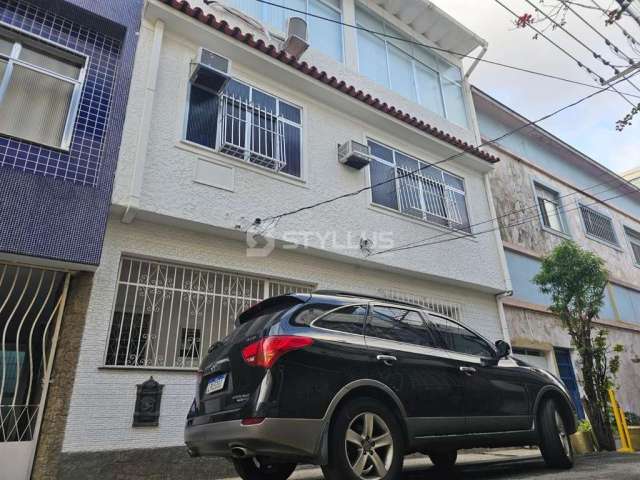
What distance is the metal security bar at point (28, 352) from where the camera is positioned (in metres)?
4.94

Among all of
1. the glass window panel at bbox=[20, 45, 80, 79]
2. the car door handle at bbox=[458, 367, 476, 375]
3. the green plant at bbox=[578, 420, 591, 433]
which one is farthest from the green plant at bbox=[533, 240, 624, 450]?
the glass window panel at bbox=[20, 45, 80, 79]

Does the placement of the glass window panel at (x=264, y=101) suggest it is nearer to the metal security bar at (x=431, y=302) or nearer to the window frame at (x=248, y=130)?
the window frame at (x=248, y=130)

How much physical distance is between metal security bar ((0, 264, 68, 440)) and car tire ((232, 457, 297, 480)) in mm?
2556

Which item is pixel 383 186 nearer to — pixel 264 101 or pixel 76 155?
pixel 264 101

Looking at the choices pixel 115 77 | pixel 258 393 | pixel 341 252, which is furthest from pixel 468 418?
pixel 115 77

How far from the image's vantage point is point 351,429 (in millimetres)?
3344

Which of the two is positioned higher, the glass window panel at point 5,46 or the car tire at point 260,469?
the glass window panel at point 5,46

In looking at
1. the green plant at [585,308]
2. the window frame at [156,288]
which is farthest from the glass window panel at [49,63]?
the green plant at [585,308]

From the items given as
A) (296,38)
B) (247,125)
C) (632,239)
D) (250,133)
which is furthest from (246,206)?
(632,239)

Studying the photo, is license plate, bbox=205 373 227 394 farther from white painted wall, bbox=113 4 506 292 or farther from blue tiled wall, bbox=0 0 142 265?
white painted wall, bbox=113 4 506 292

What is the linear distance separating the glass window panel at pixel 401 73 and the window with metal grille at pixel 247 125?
387 centimetres

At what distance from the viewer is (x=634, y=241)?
1864 centimetres

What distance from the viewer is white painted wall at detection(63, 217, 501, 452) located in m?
4.99

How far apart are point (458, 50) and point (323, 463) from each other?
12.6 meters
